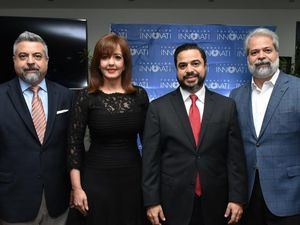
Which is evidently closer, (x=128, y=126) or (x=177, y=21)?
(x=128, y=126)

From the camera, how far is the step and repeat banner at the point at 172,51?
4.54m

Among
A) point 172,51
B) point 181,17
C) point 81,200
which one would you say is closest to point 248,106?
point 81,200

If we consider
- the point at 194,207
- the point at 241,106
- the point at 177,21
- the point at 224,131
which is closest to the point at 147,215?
the point at 194,207

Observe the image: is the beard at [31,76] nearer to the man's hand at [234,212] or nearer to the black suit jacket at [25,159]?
the black suit jacket at [25,159]

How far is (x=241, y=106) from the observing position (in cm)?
237

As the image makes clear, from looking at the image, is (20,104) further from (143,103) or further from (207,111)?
(207,111)

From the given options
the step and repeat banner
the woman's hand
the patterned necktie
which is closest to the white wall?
the step and repeat banner

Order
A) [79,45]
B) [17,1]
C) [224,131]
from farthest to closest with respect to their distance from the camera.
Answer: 1. [17,1]
2. [79,45]
3. [224,131]

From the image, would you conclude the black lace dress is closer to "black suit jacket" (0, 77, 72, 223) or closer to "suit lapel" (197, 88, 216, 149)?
"black suit jacket" (0, 77, 72, 223)

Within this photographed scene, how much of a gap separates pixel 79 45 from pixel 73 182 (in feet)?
8.31

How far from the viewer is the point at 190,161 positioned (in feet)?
7.16

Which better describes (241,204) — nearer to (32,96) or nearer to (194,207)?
(194,207)

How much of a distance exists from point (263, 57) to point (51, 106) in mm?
1428

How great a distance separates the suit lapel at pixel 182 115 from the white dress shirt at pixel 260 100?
0.44 m
